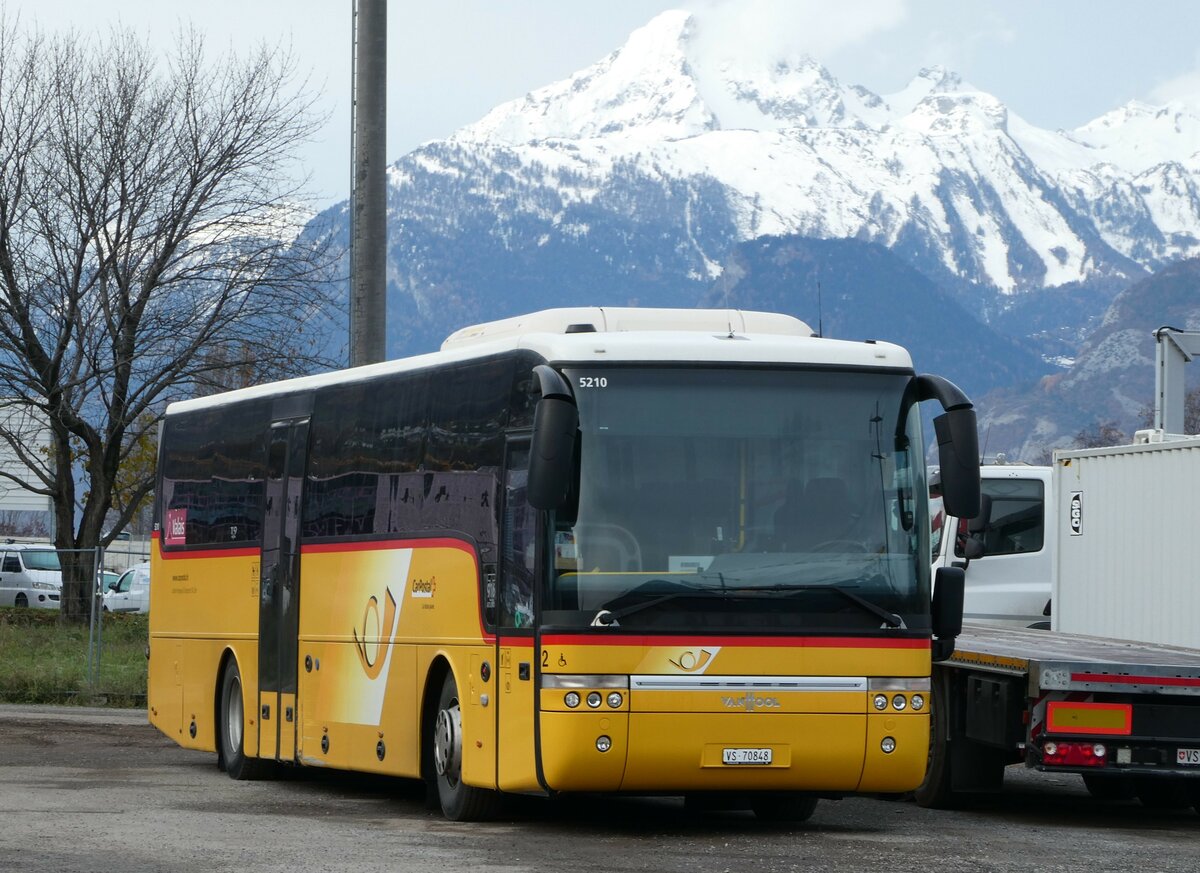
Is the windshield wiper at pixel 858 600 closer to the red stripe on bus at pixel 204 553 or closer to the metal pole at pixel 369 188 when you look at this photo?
the red stripe on bus at pixel 204 553

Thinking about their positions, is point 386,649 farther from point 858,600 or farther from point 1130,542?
point 1130,542

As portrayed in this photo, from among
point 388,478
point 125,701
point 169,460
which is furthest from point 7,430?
point 388,478

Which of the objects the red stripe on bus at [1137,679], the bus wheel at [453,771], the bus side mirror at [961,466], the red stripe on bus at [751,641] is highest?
the bus side mirror at [961,466]

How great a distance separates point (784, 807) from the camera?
12.9 m

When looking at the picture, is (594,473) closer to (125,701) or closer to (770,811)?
(770,811)

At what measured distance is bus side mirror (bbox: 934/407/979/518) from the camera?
36.7ft

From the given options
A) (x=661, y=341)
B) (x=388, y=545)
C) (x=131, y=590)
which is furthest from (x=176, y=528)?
(x=131, y=590)

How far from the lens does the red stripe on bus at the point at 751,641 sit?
11.2 meters

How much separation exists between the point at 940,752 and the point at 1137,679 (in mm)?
1879

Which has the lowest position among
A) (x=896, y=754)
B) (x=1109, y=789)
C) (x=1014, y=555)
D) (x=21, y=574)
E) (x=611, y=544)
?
(x=1109, y=789)

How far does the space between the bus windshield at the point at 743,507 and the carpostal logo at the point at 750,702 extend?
374 millimetres

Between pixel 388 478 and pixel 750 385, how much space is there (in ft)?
9.45

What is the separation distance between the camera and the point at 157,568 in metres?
18.2

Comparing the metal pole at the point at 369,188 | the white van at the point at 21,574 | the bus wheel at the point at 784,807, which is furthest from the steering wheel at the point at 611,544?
the white van at the point at 21,574
